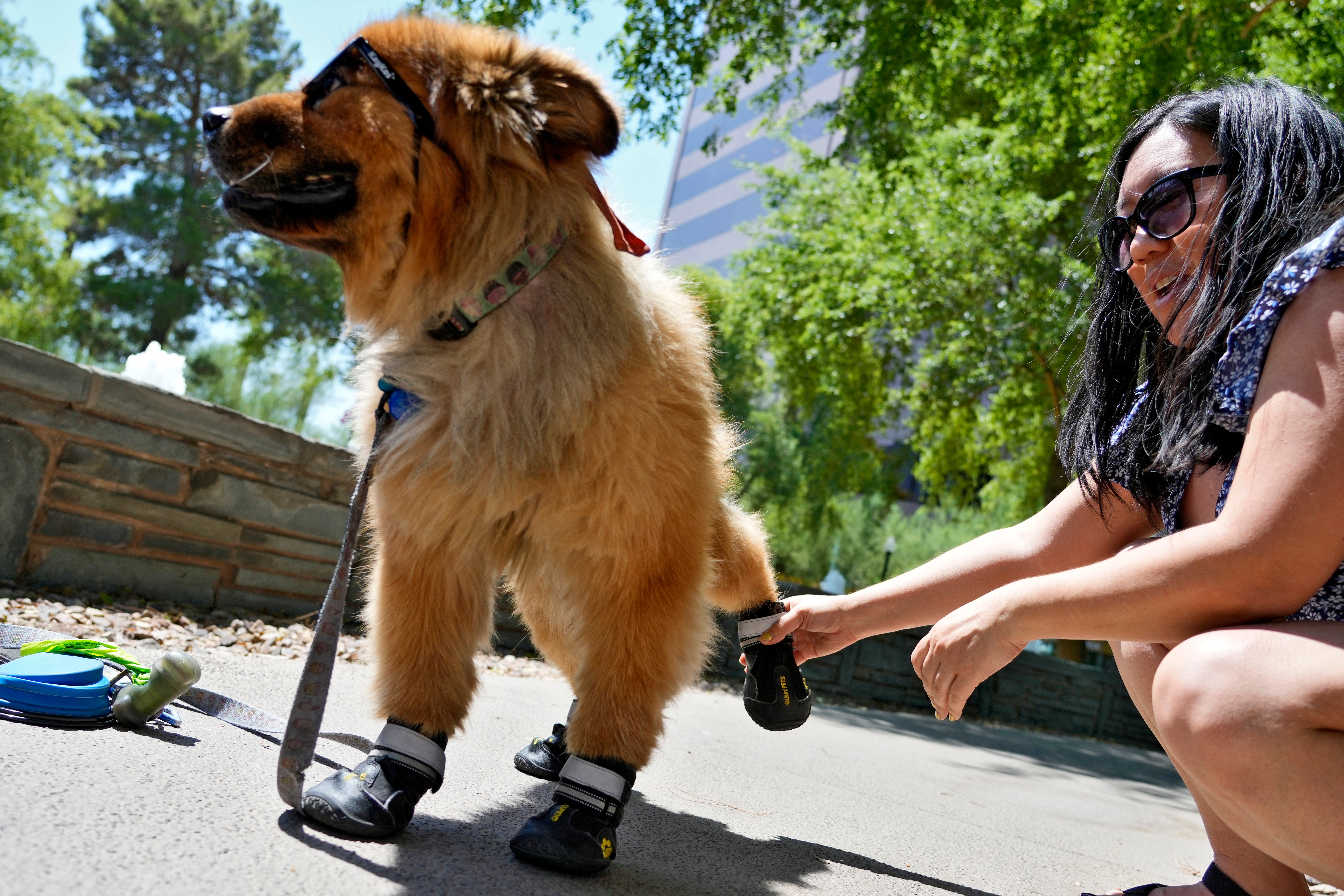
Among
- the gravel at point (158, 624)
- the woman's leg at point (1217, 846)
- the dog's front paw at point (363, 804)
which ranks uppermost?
the woman's leg at point (1217, 846)

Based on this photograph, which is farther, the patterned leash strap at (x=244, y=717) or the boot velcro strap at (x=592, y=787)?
the patterned leash strap at (x=244, y=717)

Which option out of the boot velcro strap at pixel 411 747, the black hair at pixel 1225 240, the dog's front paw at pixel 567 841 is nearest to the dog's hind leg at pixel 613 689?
the dog's front paw at pixel 567 841

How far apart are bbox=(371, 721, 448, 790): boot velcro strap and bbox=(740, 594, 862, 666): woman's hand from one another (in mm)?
1061

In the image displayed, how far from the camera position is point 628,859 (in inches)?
80.0

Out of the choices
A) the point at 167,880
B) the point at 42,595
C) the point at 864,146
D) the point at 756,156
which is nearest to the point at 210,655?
the point at 42,595

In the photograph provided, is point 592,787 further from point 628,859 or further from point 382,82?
point 382,82

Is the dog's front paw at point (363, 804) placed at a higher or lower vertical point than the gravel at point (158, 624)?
higher

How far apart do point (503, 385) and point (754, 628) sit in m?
1.16

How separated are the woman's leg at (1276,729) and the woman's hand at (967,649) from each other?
0.94 ft

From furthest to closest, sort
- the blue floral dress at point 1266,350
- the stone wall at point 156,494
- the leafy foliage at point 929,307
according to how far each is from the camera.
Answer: the leafy foliage at point 929,307 < the stone wall at point 156,494 < the blue floral dress at point 1266,350

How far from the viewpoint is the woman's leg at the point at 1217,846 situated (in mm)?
1848

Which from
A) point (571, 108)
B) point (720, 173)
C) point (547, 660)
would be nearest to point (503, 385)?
point (571, 108)

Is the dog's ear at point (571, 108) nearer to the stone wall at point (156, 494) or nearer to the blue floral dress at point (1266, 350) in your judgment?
the blue floral dress at point (1266, 350)

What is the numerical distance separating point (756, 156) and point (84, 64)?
29389 millimetres
